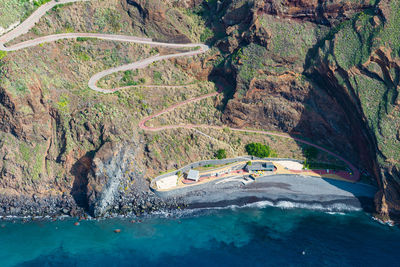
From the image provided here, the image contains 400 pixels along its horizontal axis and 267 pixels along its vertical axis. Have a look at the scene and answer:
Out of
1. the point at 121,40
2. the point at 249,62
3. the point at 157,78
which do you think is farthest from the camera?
the point at 121,40

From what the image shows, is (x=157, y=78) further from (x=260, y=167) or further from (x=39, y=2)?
(x=39, y=2)

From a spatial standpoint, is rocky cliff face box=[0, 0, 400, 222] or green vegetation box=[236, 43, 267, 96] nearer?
rocky cliff face box=[0, 0, 400, 222]

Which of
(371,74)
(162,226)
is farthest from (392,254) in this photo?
(162,226)

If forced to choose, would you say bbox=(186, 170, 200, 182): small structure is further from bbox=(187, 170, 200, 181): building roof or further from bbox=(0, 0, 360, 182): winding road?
bbox=(0, 0, 360, 182): winding road

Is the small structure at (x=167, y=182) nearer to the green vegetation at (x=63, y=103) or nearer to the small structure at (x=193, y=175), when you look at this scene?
the small structure at (x=193, y=175)

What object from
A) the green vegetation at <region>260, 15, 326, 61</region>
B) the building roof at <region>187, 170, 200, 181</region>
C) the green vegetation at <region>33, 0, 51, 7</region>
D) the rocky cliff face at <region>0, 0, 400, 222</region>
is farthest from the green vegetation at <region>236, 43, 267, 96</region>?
the green vegetation at <region>33, 0, 51, 7</region>

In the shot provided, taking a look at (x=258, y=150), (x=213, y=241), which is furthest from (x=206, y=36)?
(x=213, y=241)
